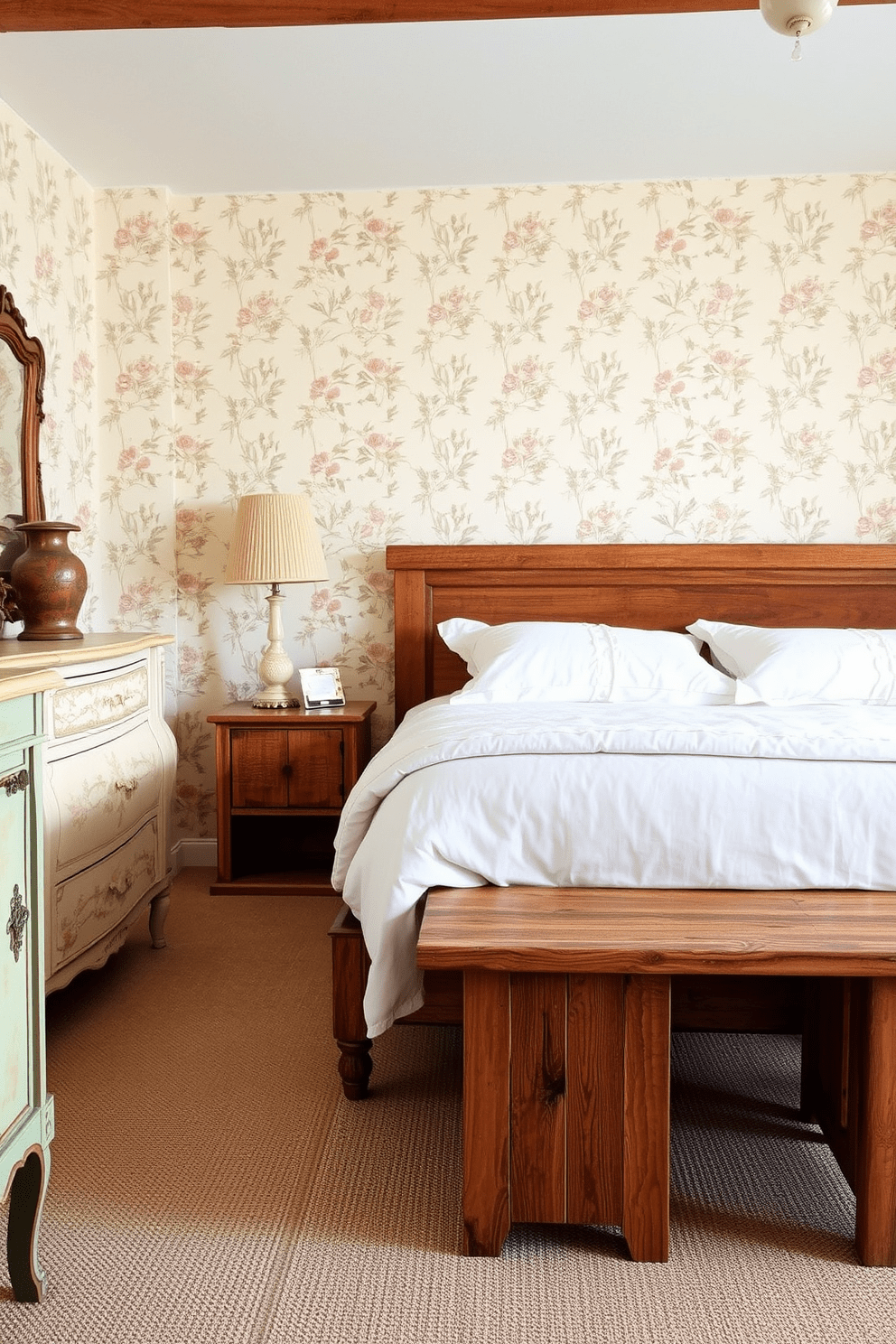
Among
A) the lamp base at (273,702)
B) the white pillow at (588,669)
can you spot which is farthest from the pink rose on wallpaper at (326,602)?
the white pillow at (588,669)

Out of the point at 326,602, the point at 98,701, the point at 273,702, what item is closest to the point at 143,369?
the point at 326,602

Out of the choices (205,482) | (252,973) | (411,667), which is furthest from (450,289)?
(252,973)

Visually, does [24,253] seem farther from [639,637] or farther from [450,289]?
[639,637]

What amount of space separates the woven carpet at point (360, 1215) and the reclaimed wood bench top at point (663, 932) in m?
0.45

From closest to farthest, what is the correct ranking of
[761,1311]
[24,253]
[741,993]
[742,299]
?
[761,1311], [741,993], [24,253], [742,299]

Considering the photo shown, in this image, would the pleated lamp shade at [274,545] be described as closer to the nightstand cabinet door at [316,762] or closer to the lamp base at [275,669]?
the lamp base at [275,669]

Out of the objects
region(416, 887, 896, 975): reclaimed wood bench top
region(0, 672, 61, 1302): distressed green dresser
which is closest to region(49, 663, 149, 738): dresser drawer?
region(0, 672, 61, 1302): distressed green dresser

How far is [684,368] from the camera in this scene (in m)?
3.56

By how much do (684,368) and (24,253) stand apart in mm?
2189

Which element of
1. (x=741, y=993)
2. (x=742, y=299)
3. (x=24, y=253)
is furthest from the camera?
(x=742, y=299)

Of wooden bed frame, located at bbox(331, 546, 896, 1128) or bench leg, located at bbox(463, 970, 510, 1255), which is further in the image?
wooden bed frame, located at bbox(331, 546, 896, 1128)

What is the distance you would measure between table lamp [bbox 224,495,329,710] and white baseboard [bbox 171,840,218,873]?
649 millimetres

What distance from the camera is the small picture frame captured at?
3.48 metres

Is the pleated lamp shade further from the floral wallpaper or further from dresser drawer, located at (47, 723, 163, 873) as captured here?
dresser drawer, located at (47, 723, 163, 873)
